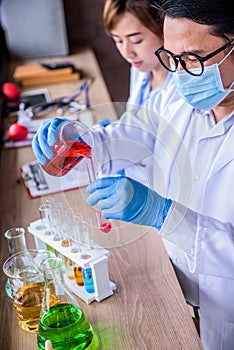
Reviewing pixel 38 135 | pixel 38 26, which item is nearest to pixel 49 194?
pixel 38 135

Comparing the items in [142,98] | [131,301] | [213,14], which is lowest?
[131,301]

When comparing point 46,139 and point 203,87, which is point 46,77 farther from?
point 203,87

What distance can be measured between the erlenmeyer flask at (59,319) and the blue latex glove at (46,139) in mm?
425

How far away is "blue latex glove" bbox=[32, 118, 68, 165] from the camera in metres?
1.45

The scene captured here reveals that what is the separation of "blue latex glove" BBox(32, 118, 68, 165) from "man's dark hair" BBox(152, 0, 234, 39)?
0.44 m

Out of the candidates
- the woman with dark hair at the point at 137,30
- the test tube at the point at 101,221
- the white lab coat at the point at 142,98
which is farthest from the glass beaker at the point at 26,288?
the woman with dark hair at the point at 137,30

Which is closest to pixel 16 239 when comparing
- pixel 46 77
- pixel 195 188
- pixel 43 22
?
pixel 195 188

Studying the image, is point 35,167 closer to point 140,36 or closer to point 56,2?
point 140,36

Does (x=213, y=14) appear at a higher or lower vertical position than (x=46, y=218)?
higher

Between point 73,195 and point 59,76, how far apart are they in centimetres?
156

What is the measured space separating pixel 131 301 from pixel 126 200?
24cm

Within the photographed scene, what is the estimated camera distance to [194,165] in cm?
152

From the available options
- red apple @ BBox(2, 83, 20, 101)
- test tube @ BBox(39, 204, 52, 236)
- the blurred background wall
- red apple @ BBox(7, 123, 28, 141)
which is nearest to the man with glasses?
test tube @ BBox(39, 204, 52, 236)

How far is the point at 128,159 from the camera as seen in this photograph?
5.59 ft
